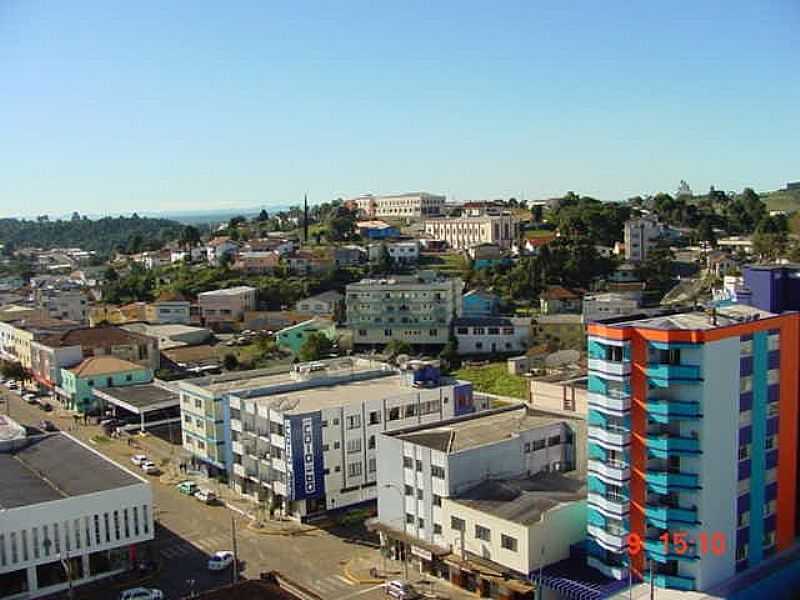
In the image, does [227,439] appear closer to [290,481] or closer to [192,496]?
[192,496]

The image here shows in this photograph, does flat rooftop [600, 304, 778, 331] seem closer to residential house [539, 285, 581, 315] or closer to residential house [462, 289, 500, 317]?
residential house [539, 285, 581, 315]

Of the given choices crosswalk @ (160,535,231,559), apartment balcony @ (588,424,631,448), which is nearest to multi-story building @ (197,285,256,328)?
crosswalk @ (160,535,231,559)

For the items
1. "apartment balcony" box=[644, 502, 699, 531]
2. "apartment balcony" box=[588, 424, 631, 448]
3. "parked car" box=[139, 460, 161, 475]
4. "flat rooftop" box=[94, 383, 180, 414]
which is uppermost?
"apartment balcony" box=[588, 424, 631, 448]

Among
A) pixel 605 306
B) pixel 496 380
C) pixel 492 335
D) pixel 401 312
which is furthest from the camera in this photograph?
pixel 605 306

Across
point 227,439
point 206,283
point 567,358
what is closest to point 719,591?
point 227,439

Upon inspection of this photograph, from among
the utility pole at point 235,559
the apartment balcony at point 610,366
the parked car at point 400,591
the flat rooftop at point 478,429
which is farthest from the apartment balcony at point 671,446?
the utility pole at point 235,559

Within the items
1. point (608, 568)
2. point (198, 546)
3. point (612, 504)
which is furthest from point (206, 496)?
point (612, 504)
